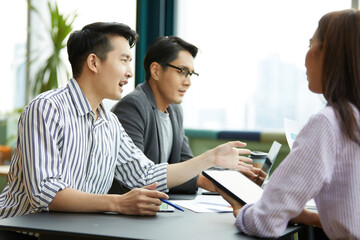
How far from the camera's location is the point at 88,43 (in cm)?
210

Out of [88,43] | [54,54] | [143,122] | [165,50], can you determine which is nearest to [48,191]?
[88,43]

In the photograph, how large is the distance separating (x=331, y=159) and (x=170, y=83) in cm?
180

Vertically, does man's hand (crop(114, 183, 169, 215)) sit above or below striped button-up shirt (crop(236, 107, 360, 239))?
below

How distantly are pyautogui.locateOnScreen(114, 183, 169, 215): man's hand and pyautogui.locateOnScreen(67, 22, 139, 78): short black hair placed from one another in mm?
673

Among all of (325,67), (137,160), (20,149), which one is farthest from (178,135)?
(325,67)

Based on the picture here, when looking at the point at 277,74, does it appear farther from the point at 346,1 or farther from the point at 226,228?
the point at 226,228

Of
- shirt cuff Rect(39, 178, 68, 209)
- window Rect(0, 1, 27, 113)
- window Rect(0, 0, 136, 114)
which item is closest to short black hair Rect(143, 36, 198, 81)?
shirt cuff Rect(39, 178, 68, 209)

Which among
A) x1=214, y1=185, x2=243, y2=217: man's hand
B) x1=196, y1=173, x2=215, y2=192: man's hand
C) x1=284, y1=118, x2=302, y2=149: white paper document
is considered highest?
x1=284, y1=118, x2=302, y2=149: white paper document

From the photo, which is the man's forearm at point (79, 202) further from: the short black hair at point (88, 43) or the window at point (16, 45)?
the window at point (16, 45)

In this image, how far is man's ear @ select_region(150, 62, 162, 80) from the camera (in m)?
2.98

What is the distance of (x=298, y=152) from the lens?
1228 mm

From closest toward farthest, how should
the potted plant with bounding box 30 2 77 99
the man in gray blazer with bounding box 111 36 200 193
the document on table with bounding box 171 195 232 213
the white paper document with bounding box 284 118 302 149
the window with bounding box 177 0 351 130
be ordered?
the document on table with bounding box 171 195 232 213, the white paper document with bounding box 284 118 302 149, the man in gray blazer with bounding box 111 36 200 193, the window with bounding box 177 0 351 130, the potted plant with bounding box 30 2 77 99

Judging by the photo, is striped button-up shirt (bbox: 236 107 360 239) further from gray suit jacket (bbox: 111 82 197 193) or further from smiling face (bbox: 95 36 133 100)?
gray suit jacket (bbox: 111 82 197 193)

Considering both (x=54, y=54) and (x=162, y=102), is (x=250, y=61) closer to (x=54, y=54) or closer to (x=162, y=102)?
(x=162, y=102)
